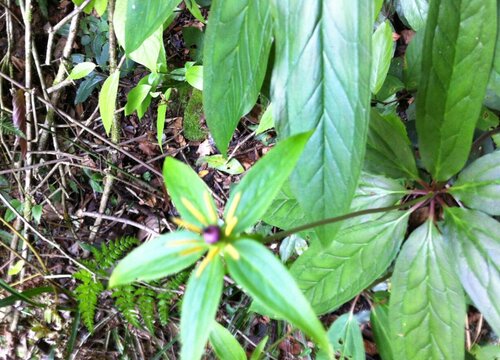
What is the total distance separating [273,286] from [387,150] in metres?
0.50

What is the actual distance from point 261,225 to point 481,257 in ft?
2.39

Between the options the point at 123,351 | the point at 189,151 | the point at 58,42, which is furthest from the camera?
the point at 58,42

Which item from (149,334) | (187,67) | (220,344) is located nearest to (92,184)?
(149,334)

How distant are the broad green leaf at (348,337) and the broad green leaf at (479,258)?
367 mm

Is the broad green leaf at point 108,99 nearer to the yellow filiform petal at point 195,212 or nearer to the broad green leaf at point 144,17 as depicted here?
the broad green leaf at point 144,17

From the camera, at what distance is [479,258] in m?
0.74

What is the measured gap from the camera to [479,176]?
774 mm

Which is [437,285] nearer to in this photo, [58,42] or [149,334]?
[149,334]

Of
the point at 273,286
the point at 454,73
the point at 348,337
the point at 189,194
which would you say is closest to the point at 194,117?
the point at 348,337

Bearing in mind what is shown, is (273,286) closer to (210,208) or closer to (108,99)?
(210,208)

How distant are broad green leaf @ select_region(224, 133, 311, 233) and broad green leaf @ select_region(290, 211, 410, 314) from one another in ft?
1.35

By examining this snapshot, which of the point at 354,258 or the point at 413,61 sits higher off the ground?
the point at 413,61

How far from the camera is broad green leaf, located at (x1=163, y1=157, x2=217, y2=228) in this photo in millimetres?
457

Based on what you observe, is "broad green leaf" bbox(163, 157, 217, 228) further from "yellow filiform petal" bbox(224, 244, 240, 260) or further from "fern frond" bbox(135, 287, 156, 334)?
"fern frond" bbox(135, 287, 156, 334)
